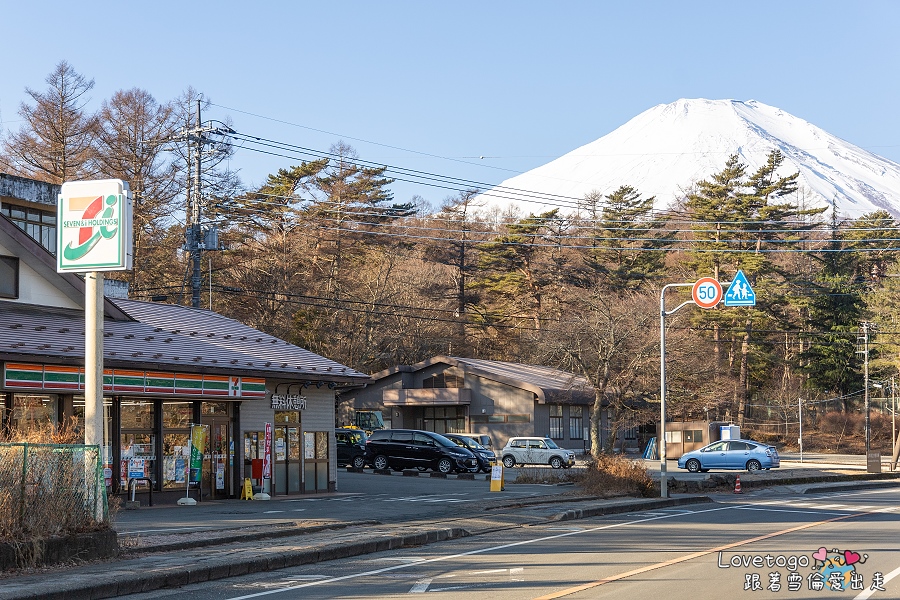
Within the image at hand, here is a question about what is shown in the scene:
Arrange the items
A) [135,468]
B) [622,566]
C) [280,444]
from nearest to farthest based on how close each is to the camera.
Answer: [622,566], [135,468], [280,444]

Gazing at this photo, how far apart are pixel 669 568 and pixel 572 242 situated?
207 ft

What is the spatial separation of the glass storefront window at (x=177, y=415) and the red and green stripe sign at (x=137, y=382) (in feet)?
2.87

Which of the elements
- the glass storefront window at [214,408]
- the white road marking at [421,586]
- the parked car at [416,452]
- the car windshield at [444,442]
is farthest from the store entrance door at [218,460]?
the white road marking at [421,586]

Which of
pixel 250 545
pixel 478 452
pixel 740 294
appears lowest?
pixel 478 452

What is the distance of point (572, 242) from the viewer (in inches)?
2982

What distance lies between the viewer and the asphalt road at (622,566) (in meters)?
11.6

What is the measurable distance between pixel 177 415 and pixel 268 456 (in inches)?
127

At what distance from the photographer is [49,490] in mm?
13742

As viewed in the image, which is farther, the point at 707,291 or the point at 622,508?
the point at 707,291

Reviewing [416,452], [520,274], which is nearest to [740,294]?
[416,452]

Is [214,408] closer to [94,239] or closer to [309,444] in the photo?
[309,444]

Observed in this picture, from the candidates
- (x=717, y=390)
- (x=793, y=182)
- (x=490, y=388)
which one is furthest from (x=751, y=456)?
(x=793, y=182)

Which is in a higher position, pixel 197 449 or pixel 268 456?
pixel 197 449

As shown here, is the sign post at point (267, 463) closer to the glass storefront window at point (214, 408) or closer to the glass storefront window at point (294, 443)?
the glass storefront window at point (294, 443)
